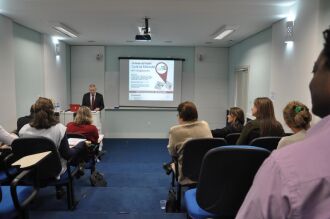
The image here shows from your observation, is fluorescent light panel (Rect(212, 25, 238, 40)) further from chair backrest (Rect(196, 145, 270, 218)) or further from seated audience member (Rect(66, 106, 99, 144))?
chair backrest (Rect(196, 145, 270, 218))

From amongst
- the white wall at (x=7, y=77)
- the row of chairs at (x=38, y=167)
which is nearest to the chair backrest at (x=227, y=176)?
the row of chairs at (x=38, y=167)

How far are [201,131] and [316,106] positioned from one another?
233cm

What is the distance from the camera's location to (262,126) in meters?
2.90

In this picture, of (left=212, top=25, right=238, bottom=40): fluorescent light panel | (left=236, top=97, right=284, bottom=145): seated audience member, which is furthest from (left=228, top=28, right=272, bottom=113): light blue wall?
(left=236, top=97, right=284, bottom=145): seated audience member

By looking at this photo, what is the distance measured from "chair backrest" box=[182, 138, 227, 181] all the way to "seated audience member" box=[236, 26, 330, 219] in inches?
76.1

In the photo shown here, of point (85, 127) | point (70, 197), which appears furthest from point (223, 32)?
point (70, 197)

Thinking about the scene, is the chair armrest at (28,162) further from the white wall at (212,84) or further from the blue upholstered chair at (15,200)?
the white wall at (212,84)

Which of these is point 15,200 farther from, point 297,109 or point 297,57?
point 297,57

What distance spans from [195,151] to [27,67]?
13.9 ft

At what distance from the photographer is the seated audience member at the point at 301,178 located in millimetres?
530

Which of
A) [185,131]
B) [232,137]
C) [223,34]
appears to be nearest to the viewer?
[185,131]

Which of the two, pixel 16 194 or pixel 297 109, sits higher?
pixel 297 109

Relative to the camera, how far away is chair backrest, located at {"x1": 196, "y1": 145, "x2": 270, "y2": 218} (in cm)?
172

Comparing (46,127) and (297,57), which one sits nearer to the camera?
(46,127)
